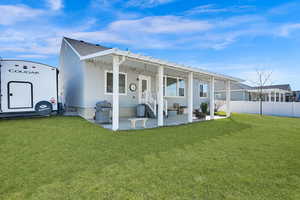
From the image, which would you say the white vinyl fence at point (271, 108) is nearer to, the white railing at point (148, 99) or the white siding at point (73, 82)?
the white railing at point (148, 99)

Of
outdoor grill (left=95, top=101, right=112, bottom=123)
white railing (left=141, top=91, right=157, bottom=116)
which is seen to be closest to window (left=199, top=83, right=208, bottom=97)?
white railing (left=141, top=91, right=157, bottom=116)

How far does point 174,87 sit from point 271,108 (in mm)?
9492

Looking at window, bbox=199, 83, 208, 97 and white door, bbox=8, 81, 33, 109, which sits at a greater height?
window, bbox=199, 83, 208, 97

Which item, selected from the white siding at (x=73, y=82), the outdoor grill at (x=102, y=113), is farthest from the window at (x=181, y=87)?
the white siding at (x=73, y=82)

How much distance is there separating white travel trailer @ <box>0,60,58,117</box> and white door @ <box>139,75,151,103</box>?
189 inches

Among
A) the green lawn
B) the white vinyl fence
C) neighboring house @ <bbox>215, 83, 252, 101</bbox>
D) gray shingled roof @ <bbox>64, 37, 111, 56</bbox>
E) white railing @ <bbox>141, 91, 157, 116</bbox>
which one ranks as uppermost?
gray shingled roof @ <bbox>64, 37, 111, 56</bbox>

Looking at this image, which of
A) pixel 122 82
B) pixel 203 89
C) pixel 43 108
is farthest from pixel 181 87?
pixel 43 108

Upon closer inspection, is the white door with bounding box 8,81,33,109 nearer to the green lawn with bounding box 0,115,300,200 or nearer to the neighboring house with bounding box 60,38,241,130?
the neighboring house with bounding box 60,38,241,130

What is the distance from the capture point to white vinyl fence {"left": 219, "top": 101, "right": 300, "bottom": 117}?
522 inches

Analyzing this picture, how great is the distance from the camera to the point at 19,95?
24.1ft

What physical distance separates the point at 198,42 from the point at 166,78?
5280 millimetres

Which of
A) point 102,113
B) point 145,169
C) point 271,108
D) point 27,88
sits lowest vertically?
point 145,169

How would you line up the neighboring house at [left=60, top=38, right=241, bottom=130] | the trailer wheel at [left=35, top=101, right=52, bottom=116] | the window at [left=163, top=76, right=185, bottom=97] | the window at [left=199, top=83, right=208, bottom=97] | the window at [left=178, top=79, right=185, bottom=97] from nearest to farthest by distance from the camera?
the neighboring house at [left=60, top=38, right=241, bottom=130] → the trailer wheel at [left=35, top=101, right=52, bottom=116] → the window at [left=163, top=76, right=185, bottom=97] → the window at [left=178, top=79, right=185, bottom=97] → the window at [left=199, top=83, right=208, bottom=97]

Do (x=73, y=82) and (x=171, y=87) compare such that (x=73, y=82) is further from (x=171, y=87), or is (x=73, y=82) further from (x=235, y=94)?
(x=235, y=94)
